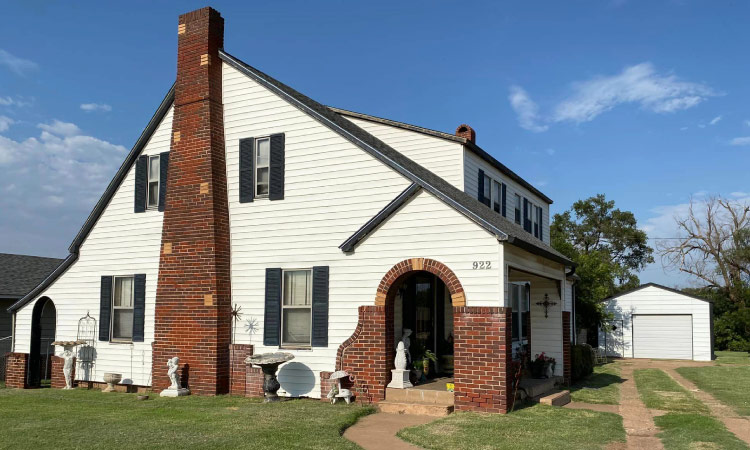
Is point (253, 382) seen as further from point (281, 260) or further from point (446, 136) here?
point (446, 136)

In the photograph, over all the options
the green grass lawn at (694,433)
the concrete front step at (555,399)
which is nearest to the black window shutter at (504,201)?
the concrete front step at (555,399)

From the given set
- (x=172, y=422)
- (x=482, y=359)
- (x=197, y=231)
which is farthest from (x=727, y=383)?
(x=172, y=422)

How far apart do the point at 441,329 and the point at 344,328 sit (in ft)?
10.4

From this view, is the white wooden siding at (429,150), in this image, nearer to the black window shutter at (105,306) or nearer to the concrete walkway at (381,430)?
the concrete walkway at (381,430)

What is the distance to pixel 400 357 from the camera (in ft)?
38.4

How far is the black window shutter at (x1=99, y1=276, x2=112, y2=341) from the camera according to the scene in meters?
15.1

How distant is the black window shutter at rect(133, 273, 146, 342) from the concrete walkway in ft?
21.7

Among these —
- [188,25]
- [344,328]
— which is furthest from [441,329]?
[188,25]

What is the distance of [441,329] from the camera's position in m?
14.6

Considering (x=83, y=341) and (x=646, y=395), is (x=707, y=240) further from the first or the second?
(x=83, y=341)

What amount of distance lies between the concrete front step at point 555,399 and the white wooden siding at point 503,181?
18.4 feet

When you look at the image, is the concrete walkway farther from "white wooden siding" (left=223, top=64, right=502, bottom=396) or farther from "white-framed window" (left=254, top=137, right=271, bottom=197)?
"white-framed window" (left=254, top=137, right=271, bottom=197)

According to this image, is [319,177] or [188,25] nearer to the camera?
[319,177]

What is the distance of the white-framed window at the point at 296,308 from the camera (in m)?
12.9
